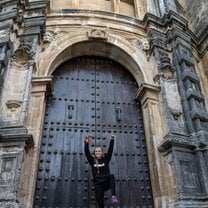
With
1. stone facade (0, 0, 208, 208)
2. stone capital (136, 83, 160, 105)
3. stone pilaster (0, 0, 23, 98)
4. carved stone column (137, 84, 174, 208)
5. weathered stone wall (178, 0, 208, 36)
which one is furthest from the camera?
weathered stone wall (178, 0, 208, 36)

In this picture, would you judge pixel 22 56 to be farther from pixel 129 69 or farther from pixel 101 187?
pixel 101 187

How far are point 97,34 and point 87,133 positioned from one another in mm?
2186

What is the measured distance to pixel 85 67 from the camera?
5.86 m

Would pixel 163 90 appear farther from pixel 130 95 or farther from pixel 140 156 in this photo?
pixel 140 156

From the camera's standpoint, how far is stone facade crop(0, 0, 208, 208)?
13.4ft

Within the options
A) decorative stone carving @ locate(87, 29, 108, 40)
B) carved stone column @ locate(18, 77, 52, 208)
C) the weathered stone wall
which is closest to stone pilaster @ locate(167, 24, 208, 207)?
the weathered stone wall

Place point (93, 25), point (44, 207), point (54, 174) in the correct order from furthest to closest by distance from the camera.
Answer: point (93, 25)
point (54, 174)
point (44, 207)

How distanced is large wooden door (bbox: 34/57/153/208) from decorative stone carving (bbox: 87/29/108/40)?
1.55 ft

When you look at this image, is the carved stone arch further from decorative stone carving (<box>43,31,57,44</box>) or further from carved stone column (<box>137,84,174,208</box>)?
carved stone column (<box>137,84,174,208</box>)

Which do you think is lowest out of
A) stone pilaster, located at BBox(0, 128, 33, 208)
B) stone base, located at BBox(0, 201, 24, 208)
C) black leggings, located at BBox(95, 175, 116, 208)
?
stone base, located at BBox(0, 201, 24, 208)

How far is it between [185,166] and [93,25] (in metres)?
3.53

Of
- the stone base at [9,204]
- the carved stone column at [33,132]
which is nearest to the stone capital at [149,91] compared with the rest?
the carved stone column at [33,132]

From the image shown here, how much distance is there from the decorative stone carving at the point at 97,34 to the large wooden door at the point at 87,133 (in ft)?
1.55

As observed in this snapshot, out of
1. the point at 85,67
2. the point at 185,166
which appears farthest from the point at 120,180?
the point at 85,67
